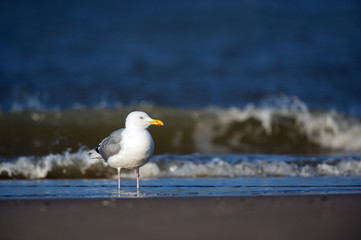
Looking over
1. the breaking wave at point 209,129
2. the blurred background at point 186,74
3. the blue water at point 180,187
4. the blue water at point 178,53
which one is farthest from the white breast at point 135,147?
the blue water at point 178,53

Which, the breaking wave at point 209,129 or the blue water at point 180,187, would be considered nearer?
the blue water at point 180,187

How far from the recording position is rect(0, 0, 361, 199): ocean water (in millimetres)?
6809

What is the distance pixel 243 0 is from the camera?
20812 millimetres

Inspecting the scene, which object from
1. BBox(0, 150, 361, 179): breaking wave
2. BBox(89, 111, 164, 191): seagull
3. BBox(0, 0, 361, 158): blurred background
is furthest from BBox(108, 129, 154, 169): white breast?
BBox(0, 0, 361, 158): blurred background

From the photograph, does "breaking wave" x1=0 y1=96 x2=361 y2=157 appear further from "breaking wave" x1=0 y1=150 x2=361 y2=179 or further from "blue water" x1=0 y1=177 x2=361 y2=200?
"blue water" x1=0 y1=177 x2=361 y2=200

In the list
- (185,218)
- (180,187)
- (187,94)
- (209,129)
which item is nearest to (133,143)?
(180,187)

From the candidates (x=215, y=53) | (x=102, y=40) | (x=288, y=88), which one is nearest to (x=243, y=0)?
(x=215, y=53)

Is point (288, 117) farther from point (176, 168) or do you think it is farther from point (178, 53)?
point (178, 53)

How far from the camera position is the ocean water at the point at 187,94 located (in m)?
6.81

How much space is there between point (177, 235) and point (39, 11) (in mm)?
17694

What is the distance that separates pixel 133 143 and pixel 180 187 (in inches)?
24.0

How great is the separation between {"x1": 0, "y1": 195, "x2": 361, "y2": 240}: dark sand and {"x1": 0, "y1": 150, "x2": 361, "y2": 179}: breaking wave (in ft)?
7.67

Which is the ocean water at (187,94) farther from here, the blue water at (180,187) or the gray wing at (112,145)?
the gray wing at (112,145)

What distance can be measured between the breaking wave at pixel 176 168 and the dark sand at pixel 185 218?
2337 mm
